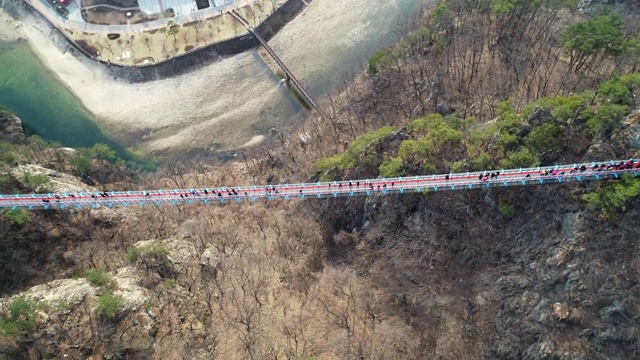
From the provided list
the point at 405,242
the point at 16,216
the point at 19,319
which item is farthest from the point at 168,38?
the point at 405,242

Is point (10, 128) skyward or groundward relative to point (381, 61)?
groundward

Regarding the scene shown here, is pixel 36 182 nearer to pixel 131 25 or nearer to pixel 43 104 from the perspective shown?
pixel 43 104

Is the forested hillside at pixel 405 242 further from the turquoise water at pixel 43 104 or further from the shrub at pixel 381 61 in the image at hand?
the turquoise water at pixel 43 104

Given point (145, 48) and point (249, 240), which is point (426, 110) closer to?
point (249, 240)

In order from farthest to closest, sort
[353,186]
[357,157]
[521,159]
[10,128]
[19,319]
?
1. [10,128]
2. [357,157]
3. [353,186]
4. [521,159]
5. [19,319]

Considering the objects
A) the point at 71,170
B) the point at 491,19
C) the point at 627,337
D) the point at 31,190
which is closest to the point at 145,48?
the point at 71,170

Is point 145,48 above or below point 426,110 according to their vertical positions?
above
